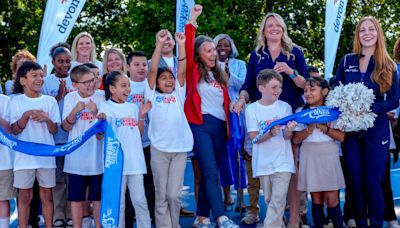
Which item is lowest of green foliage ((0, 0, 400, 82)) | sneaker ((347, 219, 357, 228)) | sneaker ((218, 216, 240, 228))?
sneaker ((347, 219, 357, 228))

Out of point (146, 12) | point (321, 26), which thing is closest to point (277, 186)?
point (146, 12)

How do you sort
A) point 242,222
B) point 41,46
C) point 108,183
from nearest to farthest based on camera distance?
1. point 108,183
2. point 242,222
3. point 41,46

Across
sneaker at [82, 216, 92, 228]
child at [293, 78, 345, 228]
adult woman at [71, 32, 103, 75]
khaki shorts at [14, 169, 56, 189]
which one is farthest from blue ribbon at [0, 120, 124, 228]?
child at [293, 78, 345, 228]

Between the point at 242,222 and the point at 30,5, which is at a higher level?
the point at 30,5

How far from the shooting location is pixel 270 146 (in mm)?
6199

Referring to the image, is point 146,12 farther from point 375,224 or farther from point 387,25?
point 375,224

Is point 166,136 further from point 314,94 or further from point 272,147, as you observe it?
point 314,94

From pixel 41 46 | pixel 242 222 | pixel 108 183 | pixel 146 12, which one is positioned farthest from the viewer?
pixel 146 12

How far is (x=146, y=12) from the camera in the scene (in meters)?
22.9

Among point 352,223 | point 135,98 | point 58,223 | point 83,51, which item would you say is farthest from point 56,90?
point 352,223

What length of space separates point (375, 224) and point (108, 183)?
109 inches

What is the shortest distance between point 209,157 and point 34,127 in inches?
75.9

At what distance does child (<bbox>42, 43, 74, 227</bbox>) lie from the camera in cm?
686

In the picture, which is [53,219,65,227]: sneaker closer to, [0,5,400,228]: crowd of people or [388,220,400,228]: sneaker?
[0,5,400,228]: crowd of people
